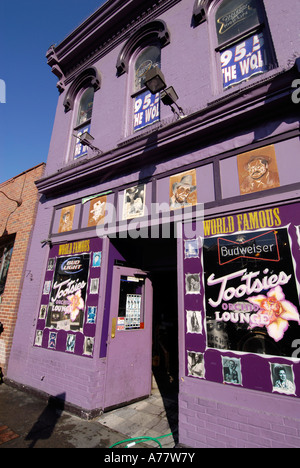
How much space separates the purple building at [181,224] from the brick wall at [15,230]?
1.25ft

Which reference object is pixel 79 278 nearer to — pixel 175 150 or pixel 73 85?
pixel 175 150

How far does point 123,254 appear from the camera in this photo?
5.62 metres

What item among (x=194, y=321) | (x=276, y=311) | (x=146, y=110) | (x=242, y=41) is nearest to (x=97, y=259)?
(x=194, y=321)

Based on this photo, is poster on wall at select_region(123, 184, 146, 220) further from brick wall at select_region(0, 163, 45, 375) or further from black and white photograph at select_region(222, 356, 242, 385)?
brick wall at select_region(0, 163, 45, 375)

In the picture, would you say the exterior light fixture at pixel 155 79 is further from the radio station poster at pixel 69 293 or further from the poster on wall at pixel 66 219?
the radio station poster at pixel 69 293

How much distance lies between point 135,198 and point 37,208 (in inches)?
153

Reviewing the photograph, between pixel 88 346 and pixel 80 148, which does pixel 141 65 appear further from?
pixel 88 346

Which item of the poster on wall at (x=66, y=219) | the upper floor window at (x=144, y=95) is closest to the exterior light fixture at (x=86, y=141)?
the upper floor window at (x=144, y=95)

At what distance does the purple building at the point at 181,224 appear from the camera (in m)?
3.20

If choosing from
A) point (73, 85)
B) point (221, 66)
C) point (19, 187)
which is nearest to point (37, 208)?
point (19, 187)

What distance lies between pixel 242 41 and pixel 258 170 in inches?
129

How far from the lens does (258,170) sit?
146 inches

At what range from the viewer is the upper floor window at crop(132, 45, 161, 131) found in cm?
587

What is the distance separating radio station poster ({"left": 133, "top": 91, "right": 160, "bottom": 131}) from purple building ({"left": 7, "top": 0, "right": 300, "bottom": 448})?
38 mm
